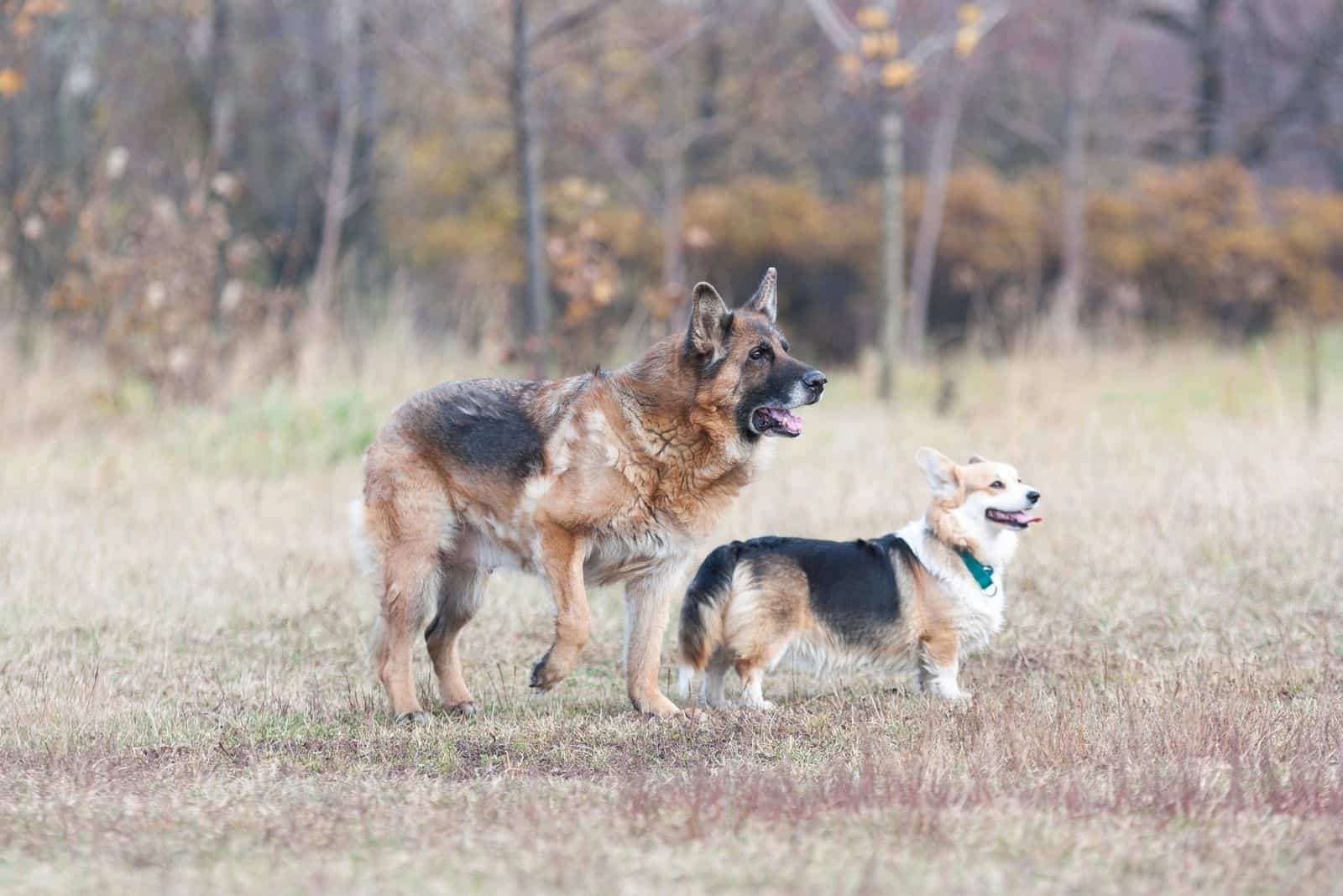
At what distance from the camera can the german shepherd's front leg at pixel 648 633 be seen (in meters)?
6.73

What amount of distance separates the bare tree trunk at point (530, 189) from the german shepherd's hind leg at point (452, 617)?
7288 millimetres

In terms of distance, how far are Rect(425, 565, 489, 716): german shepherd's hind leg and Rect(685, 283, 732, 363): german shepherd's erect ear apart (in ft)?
4.79

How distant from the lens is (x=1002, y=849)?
4531mm

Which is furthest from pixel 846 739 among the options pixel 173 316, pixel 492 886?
pixel 173 316

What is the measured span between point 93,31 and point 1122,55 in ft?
54.4

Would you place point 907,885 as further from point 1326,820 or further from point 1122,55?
point 1122,55

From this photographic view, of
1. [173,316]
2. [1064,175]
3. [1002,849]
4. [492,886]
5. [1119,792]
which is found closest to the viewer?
[492,886]

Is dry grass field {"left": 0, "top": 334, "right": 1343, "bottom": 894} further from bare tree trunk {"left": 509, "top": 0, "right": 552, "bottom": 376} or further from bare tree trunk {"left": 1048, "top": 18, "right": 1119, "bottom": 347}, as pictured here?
bare tree trunk {"left": 1048, "top": 18, "right": 1119, "bottom": 347}

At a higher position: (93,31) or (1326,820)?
(93,31)

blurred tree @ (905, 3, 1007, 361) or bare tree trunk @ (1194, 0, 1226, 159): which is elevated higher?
bare tree trunk @ (1194, 0, 1226, 159)

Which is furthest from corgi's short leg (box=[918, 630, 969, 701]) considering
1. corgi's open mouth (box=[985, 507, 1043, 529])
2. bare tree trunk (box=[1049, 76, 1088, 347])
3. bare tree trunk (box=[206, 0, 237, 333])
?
bare tree trunk (box=[1049, 76, 1088, 347])

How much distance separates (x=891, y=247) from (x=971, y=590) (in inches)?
395

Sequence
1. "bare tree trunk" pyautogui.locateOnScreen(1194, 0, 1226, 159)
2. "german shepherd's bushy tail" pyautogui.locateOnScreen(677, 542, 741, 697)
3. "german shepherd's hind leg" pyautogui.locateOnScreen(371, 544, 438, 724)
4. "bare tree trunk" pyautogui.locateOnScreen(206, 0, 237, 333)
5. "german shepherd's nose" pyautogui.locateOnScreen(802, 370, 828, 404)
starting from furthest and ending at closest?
"bare tree trunk" pyautogui.locateOnScreen(1194, 0, 1226, 159)
"bare tree trunk" pyautogui.locateOnScreen(206, 0, 237, 333)
"german shepherd's bushy tail" pyautogui.locateOnScreen(677, 542, 741, 697)
"german shepherd's hind leg" pyautogui.locateOnScreen(371, 544, 438, 724)
"german shepherd's nose" pyautogui.locateOnScreen(802, 370, 828, 404)

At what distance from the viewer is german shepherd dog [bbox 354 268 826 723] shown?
21.4 ft
